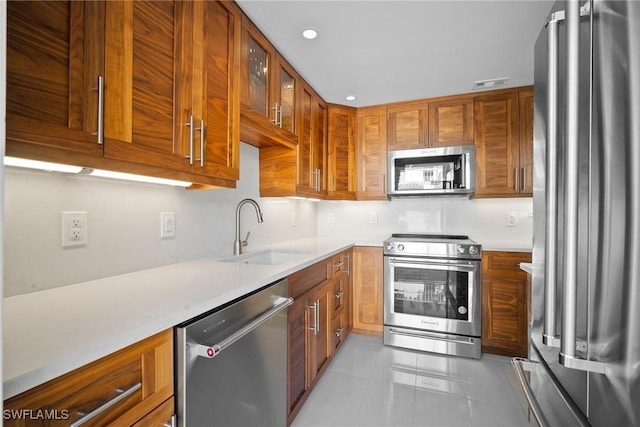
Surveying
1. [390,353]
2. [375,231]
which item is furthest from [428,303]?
[375,231]

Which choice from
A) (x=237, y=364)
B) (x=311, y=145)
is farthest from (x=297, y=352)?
(x=311, y=145)

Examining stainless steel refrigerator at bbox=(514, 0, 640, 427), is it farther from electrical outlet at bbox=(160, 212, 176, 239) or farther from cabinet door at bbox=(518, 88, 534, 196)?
cabinet door at bbox=(518, 88, 534, 196)

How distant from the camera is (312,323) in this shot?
1822 millimetres

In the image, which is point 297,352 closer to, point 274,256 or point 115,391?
point 274,256

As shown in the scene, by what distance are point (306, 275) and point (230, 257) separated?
1.61 ft

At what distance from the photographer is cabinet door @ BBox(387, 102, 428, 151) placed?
2.84 meters

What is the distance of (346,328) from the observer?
2.68 m

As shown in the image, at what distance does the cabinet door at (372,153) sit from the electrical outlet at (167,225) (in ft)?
6.56

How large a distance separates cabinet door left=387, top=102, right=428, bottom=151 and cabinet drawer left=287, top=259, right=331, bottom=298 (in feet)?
5.07

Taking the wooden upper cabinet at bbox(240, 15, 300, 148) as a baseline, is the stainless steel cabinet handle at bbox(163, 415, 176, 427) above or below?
below

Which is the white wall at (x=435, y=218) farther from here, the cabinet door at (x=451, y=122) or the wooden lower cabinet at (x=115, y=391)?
the wooden lower cabinet at (x=115, y=391)

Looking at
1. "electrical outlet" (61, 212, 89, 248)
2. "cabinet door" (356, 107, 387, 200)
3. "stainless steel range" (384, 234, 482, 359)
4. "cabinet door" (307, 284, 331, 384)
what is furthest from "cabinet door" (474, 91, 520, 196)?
"electrical outlet" (61, 212, 89, 248)

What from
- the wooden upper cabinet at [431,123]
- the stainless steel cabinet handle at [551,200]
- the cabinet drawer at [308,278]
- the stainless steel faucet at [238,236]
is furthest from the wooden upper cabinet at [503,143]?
the stainless steel cabinet handle at [551,200]

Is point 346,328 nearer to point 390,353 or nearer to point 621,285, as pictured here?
point 390,353
